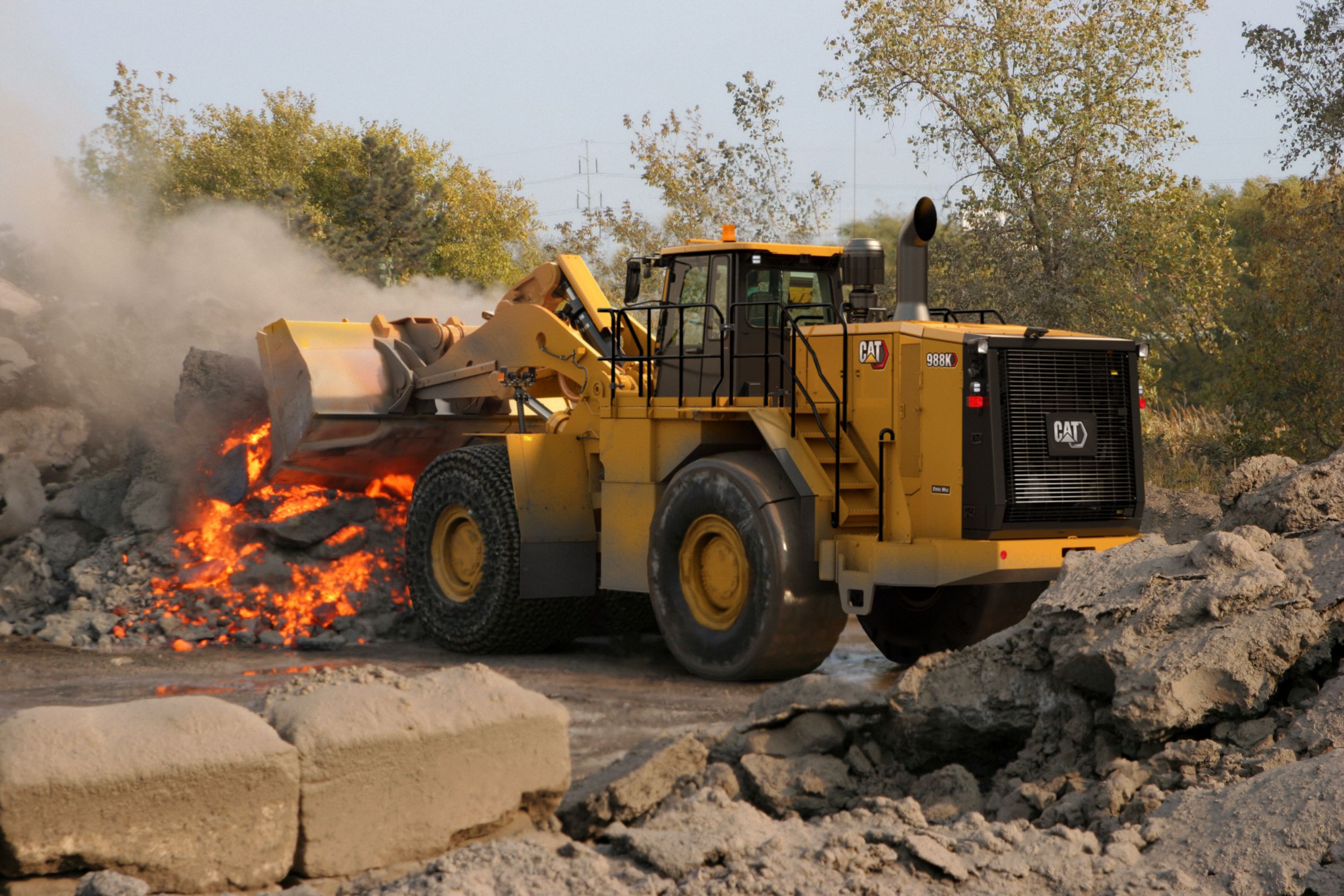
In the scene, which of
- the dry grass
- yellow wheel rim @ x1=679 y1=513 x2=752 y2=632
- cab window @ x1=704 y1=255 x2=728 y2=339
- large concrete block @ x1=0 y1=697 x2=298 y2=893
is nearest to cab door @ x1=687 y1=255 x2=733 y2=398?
cab window @ x1=704 y1=255 x2=728 y2=339

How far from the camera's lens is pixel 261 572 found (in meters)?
11.5

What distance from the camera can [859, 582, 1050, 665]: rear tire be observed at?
9164mm

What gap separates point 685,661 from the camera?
9.23m

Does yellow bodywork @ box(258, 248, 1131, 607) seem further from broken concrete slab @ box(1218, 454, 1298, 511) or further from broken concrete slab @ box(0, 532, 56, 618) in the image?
broken concrete slab @ box(0, 532, 56, 618)

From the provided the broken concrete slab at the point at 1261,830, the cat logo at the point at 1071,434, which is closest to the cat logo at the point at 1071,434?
the cat logo at the point at 1071,434

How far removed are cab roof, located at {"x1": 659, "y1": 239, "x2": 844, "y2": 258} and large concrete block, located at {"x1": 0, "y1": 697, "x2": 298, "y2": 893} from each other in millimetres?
5501

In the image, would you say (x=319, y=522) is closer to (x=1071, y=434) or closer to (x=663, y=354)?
(x=663, y=354)

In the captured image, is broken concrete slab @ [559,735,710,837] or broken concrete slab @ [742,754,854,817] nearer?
broken concrete slab @ [559,735,710,837]

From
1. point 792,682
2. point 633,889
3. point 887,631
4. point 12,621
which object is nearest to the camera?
point 633,889

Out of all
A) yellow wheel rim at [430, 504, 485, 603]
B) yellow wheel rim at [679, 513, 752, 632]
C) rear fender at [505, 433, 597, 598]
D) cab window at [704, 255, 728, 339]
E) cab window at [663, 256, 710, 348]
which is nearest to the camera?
yellow wheel rim at [679, 513, 752, 632]

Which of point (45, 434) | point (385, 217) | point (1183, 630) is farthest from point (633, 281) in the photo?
point (385, 217)

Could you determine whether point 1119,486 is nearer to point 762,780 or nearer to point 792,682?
point 792,682

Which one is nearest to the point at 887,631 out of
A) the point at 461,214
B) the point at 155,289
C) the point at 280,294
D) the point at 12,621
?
the point at 12,621

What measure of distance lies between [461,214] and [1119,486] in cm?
4250
